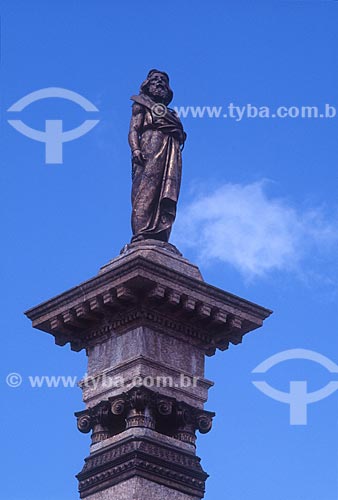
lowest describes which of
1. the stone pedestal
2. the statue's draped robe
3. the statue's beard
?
the stone pedestal

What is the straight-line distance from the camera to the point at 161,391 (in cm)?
2812

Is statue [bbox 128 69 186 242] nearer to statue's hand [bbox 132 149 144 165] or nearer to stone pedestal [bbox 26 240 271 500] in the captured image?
statue's hand [bbox 132 149 144 165]

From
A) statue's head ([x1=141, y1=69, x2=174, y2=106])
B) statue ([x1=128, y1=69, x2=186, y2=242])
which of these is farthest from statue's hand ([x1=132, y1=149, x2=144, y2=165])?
statue's head ([x1=141, y1=69, x2=174, y2=106])

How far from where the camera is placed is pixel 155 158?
30.2m

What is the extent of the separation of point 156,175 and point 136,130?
1.02 meters

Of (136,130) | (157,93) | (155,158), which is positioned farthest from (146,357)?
(157,93)

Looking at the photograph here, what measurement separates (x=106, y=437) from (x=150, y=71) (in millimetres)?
7254

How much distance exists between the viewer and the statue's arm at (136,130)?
3023 centimetres

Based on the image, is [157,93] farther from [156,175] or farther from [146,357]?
[146,357]

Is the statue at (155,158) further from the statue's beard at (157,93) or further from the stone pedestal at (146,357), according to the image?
the stone pedestal at (146,357)

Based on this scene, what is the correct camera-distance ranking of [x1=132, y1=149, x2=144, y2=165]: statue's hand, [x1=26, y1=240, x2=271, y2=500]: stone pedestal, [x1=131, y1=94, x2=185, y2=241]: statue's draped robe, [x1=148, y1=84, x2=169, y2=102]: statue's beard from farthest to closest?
[x1=148, y1=84, x2=169, y2=102]: statue's beard
[x1=132, y1=149, x2=144, y2=165]: statue's hand
[x1=131, y1=94, x2=185, y2=241]: statue's draped robe
[x1=26, y1=240, x2=271, y2=500]: stone pedestal

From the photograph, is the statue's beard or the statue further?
the statue's beard

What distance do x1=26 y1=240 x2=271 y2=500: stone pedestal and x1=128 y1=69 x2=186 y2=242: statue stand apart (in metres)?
0.60

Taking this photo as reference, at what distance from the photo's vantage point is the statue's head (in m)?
30.8
